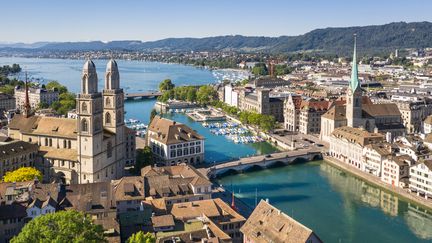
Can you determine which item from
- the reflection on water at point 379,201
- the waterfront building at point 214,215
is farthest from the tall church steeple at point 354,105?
the waterfront building at point 214,215

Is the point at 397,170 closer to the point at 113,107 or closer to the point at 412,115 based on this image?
the point at 113,107

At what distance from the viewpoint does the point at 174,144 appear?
4794 centimetres

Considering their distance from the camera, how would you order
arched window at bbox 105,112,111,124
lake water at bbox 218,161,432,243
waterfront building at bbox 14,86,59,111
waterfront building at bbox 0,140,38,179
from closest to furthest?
lake water at bbox 218,161,432,243 < waterfront building at bbox 0,140,38,179 < arched window at bbox 105,112,111,124 < waterfront building at bbox 14,86,59,111

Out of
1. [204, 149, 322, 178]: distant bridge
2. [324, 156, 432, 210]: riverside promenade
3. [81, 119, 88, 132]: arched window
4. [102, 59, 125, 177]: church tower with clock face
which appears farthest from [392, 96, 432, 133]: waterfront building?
[81, 119, 88, 132]: arched window

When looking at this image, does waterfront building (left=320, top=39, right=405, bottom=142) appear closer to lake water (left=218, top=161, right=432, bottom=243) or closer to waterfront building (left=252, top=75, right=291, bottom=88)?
lake water (left=218, top=161, right=432, bottom=243)

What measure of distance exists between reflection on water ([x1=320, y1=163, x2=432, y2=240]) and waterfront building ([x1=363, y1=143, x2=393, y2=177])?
1473 millimetres

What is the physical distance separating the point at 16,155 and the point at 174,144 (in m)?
13.7

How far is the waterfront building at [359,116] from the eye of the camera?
6050 cm


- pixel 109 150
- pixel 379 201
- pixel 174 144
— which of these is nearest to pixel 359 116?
pixel 379 201

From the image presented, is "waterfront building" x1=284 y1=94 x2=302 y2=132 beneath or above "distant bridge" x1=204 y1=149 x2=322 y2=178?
above

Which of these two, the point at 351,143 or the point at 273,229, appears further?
the point at 351,143

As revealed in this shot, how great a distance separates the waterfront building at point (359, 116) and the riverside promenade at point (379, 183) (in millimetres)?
7668

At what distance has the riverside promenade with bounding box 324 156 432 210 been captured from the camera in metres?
40.4

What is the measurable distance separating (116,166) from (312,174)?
18.8 metres
